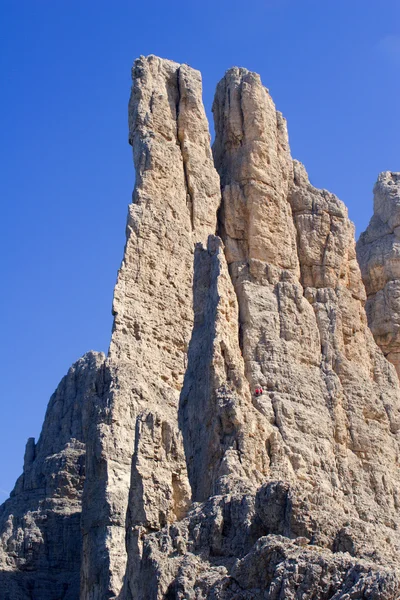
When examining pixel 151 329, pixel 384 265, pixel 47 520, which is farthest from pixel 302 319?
pixel 47 520

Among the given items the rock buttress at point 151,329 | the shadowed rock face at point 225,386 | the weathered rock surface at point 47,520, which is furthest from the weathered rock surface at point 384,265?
the weathered rock surface at point 47,520

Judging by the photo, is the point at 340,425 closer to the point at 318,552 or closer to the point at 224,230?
the point at 224,230

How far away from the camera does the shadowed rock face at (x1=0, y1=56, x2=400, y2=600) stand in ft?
81.8

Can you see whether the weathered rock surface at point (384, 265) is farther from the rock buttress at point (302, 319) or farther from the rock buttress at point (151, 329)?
the rock buttress at point (151, 329)

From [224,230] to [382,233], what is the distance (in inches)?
461

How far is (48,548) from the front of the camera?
1789 inches

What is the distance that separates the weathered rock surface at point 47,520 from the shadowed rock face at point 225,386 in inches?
4.3

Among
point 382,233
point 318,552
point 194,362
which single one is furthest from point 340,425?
point 318,552

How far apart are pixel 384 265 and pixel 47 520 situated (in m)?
16.5

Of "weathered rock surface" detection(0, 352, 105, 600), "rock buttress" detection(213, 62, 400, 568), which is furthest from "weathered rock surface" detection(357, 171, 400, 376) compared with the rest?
"weathered rock surface" detection(0, 352, 105, 600)

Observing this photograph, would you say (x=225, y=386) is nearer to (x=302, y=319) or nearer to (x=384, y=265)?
(x=302, y=319)

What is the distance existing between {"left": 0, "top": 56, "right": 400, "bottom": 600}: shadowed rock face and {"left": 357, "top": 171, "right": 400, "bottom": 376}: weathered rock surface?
398 centimetres

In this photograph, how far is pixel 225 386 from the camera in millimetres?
33562

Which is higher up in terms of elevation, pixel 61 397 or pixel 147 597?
pixel 61 397
